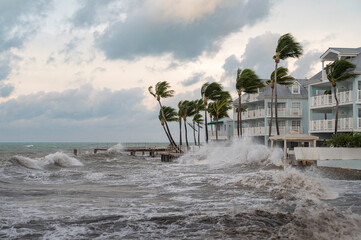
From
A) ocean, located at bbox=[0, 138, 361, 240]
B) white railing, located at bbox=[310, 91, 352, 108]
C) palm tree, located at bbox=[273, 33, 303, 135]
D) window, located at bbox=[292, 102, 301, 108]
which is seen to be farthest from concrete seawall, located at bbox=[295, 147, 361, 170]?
window, located at bbox=[292, 102, 301, 108]

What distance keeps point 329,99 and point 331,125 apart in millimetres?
2690

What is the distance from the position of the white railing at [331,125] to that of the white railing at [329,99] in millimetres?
1601

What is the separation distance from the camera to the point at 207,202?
47.5 feet

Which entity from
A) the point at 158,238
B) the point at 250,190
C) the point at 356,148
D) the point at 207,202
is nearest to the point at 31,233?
the point at 158,238

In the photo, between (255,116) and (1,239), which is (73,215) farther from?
(255,116)

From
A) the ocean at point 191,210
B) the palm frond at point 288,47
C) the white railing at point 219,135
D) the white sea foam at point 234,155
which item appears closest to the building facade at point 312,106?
the white railing at point 219,135

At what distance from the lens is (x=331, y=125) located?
36.3 metres

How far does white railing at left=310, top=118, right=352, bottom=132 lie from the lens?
34181 mm

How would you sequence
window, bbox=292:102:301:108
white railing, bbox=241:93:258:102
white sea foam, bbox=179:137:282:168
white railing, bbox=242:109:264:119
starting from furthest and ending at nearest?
white railing, bbox=241:93:258:102, white railing, bbox=242:109:264:119, window, bbox=292:102:301:108, white sea foam, bbox=179:137:282:168

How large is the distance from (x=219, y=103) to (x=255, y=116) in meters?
10.5

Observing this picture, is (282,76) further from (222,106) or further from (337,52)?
(222,106)

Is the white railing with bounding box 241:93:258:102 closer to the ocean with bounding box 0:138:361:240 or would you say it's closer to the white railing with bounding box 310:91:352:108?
the white railing with bounding box 310:91:352:108

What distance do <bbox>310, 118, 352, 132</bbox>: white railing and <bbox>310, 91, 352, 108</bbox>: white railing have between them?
5.25ft

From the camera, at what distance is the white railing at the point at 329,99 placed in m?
34.5
